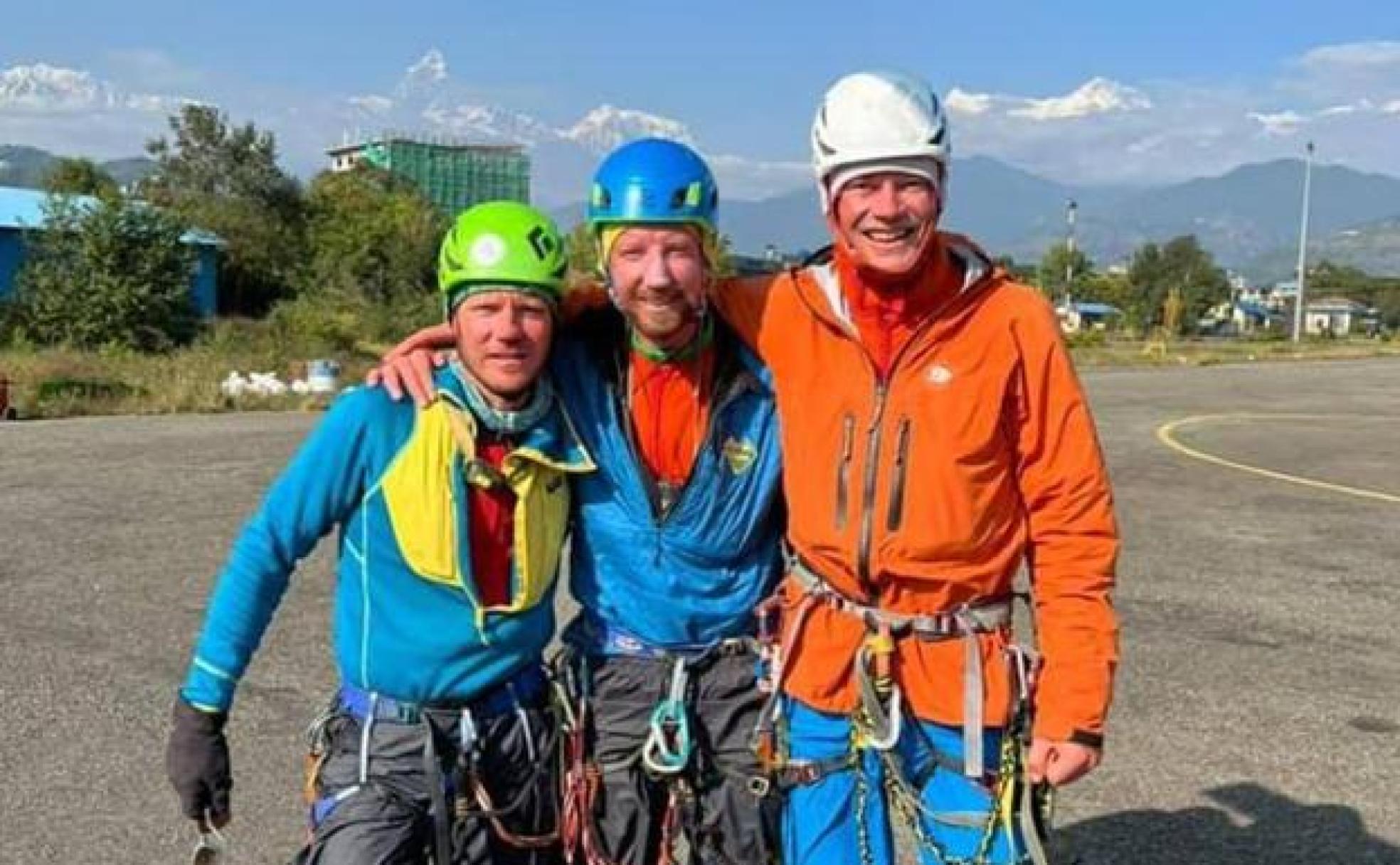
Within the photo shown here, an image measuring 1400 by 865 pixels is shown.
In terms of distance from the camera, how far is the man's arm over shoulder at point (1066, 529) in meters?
2.70

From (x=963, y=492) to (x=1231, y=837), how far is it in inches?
111

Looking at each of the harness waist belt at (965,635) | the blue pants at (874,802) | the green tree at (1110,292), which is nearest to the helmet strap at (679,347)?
the harness waist belt at (965,635)

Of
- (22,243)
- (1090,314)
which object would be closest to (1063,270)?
(1090,314)

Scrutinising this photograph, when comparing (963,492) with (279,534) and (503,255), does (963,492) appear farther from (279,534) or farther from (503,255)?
(279,534)

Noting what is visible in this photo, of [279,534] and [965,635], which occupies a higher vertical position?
[279,534]

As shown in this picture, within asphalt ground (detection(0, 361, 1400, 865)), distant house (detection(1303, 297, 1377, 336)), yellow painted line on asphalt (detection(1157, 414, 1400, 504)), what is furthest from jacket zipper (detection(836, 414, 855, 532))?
distant house (detection(1303, 297, 1377, 336))

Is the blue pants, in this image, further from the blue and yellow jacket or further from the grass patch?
the grass patch

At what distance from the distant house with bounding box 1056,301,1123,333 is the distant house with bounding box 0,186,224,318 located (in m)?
47.5

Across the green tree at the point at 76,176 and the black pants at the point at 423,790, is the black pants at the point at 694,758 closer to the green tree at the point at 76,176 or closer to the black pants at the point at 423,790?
the black pants at the point at 423,790

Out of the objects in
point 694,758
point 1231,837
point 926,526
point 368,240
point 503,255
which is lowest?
point 1231,837

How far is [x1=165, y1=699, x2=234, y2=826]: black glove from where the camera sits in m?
2.85

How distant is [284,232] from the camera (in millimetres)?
55875

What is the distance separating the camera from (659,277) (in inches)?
119

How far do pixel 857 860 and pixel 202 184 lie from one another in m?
63.7
